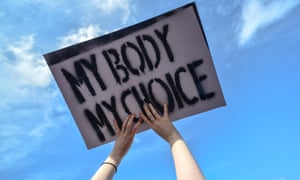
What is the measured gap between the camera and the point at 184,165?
1511 millimetres

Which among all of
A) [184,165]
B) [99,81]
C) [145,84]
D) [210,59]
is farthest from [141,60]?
[184,165]

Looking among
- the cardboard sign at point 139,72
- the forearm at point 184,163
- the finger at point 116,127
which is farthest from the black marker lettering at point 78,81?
the forearm at point 184,163

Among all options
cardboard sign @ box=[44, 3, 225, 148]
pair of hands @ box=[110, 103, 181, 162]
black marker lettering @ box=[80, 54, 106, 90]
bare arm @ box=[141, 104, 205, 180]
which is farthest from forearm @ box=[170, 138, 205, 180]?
black marker lettering @ box=[80, 54, 106, 90]

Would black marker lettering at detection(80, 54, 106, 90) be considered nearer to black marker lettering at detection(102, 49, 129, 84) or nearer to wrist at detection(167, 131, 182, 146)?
black marker lettering at detection(102, 49, 129, 84)

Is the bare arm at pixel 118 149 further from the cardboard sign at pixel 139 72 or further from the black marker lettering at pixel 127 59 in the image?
the black marker lettering at pixel 127 59

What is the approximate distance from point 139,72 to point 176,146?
2.44ft

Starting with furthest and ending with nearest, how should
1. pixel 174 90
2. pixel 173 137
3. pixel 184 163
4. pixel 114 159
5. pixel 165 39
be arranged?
pixel 174 90 < pixel 165 39 < pixel 114 159 < pixel 173 137 < pixel 184 163

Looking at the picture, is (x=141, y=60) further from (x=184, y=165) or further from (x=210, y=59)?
(x=184, y=165)

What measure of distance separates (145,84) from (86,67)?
448 millimetres

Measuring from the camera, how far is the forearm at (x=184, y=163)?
1.43 metres

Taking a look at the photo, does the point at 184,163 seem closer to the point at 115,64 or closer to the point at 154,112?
the point at 154,112

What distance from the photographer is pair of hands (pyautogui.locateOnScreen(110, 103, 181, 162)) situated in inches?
75.3

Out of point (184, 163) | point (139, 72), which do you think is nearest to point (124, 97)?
point (139, 72)

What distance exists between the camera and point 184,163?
1.53 metres
